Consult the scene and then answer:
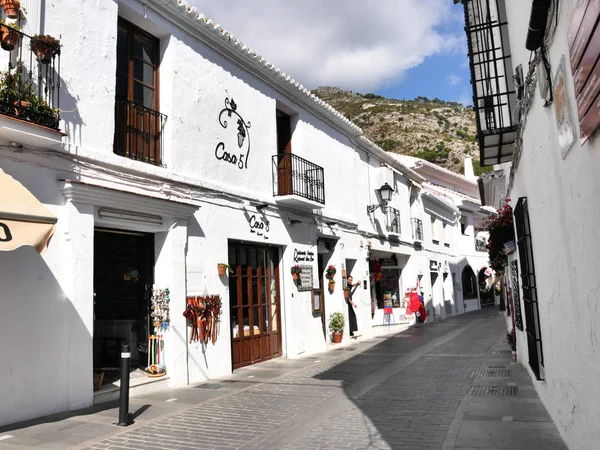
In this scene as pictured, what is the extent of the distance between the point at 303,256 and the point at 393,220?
26.0ft

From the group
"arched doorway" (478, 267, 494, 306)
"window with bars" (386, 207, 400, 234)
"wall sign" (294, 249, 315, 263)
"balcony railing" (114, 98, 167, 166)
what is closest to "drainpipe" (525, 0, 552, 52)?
"balcony railing" (114, 98, 167, 166)

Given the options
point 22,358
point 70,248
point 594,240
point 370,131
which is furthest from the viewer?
point 370,131

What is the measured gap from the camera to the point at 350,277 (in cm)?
1580

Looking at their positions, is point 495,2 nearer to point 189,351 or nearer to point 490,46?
point 490,46

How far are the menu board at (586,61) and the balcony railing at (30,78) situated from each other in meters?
5.81

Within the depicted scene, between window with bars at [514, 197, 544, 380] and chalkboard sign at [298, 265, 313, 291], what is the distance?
6.32m

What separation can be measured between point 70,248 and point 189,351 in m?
2.91

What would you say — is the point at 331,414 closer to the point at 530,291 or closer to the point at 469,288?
the point at 530,291

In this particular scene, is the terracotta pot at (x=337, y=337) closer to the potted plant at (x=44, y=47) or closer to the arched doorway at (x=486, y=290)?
the potted plant at (x=44, y=47)

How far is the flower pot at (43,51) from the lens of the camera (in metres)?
6.52

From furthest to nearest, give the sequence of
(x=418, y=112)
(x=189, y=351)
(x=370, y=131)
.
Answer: (x=418, y=112) → (x=370, y=131) → (x=189, y=351)

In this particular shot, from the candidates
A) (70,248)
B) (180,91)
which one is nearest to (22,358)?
(70,248)

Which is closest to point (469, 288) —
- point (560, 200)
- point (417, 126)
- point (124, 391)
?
point (124, 391)

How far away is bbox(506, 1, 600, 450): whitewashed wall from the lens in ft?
10.7
